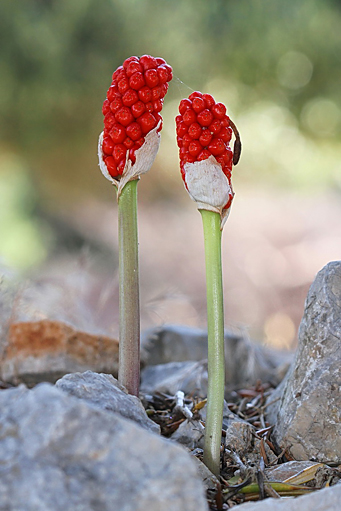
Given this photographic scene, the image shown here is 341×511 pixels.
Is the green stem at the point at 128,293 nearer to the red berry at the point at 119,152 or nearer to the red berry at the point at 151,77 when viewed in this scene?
the red berry at the point at 119,152

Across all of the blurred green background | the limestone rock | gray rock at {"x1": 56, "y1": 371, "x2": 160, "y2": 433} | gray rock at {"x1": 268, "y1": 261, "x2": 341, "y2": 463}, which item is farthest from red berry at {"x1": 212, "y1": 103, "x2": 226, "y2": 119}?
the blurred green background

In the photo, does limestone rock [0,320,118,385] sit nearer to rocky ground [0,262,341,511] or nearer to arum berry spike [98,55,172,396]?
rocky ground [0,262,341,511]

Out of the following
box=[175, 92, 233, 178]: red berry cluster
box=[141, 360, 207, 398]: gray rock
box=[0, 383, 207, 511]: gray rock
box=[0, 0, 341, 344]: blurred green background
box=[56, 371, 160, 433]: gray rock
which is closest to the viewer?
box=[0, 383, 207, 511]: gray rock

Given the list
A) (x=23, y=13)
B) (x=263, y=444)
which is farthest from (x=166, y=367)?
(x=23, y=13)

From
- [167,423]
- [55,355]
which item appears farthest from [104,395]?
[55,355]

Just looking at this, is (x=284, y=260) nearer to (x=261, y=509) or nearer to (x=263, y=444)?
(x=263, y=444)

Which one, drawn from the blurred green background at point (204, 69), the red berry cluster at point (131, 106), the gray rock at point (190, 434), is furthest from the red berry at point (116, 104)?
the blurred green background at point (204, 69)

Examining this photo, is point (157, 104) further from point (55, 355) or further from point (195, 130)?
point (55, 355)
